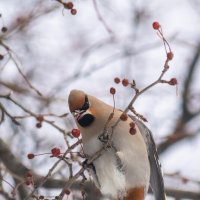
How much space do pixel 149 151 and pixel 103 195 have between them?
495 mm

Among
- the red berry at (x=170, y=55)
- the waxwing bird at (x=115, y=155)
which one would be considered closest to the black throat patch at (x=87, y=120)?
the waxwing bird at (x=115, y=155)

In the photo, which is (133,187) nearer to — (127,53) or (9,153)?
(9,153)

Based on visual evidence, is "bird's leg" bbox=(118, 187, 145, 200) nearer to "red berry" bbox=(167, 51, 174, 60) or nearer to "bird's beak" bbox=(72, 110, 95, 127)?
"bird's beak" bbox=(72, 110, 95, 127)

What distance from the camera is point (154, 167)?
391 cm

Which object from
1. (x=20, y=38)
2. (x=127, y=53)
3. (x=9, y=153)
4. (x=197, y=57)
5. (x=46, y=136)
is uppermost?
(x=197, y=57)

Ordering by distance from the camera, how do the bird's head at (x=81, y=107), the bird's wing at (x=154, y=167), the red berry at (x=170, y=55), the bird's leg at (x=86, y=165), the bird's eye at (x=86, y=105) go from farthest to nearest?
the bird's wing at (x=154, y=167)
the bird's eye at (x=86, y=105)
the bird's head at (x=81, y=107)
the bird's leg at (x=86, y=165)
the red berry at (x=170, y=55)

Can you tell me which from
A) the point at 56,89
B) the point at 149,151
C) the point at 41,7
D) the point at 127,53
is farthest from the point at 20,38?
the point at 149,151

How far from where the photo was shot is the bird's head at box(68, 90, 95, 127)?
326 cm

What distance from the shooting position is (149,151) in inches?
154

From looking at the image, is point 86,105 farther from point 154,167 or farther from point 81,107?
point 154,167

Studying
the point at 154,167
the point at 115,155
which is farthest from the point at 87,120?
the point at 154,167

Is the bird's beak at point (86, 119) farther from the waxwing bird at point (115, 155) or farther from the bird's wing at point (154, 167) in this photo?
the bird's wing at point (154, 167)

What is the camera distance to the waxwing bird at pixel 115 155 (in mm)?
3438

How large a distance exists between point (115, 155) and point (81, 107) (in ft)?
1.20
